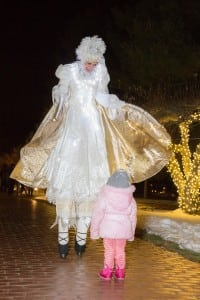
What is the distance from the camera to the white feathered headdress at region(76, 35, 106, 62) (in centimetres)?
775

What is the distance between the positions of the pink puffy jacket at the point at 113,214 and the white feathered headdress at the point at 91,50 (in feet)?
6.79

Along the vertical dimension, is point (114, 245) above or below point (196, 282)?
above

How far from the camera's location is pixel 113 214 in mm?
6461

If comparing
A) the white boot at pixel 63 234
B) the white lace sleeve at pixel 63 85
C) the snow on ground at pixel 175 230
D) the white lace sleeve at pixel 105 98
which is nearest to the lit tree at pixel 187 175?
the snow on ground at pixel 175 230

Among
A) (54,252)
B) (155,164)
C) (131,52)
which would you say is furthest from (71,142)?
(131,52)

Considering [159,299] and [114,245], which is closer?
[159,299]

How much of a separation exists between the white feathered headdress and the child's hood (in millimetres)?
2070

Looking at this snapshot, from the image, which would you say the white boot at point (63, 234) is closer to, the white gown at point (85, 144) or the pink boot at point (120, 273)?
the white gown at point (85, 144)

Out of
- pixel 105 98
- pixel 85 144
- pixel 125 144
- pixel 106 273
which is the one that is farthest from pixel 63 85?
pixel 106 273

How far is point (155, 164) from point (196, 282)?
6.01 ft

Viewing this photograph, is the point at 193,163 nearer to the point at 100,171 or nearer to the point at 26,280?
the point at 100,171

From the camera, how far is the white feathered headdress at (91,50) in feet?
25.4

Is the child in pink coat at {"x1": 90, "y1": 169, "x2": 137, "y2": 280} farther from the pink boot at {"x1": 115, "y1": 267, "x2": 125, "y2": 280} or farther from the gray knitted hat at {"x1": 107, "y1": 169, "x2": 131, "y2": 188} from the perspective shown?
the pink boot at {"x1": 115, "y1": 267, "x2": 125, "y2": 280}

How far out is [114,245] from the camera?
6.62m
